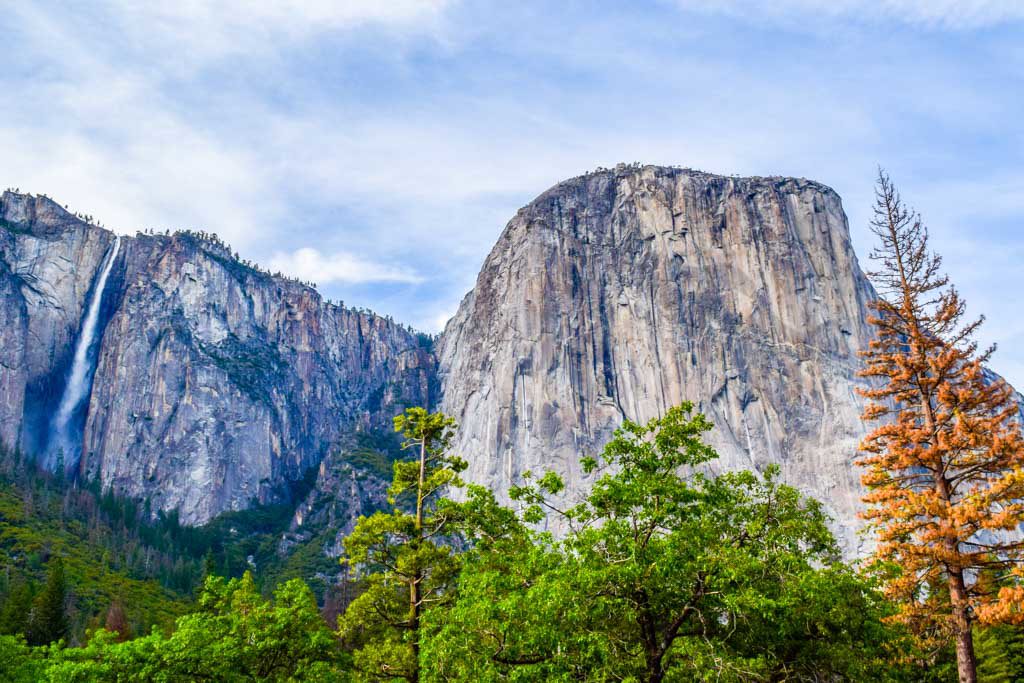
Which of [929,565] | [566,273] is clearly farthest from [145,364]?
[929,565]

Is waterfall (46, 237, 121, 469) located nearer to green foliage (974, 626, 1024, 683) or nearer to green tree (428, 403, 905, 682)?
green tree (428, 403, 905, 682)

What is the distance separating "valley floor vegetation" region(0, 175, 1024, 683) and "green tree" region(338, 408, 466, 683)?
8cm

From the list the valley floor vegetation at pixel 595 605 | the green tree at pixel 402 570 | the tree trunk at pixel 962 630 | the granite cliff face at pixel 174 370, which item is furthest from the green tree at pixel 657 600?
the granite cliff face at pixel 174 370

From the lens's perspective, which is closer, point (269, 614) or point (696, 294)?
point (269, 614)

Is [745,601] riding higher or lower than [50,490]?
lower

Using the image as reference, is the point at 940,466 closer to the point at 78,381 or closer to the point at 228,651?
the point at 228,651

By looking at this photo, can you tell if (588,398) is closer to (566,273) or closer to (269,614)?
(566,273)

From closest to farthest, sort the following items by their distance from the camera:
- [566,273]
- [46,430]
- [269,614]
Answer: [269,614]
[566,273]
[46,430]

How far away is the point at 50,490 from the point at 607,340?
9781 cm

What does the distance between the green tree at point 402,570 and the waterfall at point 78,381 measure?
148530mm

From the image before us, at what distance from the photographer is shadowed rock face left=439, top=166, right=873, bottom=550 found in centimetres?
10994

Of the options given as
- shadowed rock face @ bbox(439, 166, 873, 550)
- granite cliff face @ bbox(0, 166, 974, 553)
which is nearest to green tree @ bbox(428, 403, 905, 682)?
granite cliff face @ bbox(0, 166, 974, 553)

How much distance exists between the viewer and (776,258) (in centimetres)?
12044

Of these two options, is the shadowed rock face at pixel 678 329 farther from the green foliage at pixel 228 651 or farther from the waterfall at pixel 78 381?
the green foliage at pixel 228 651
